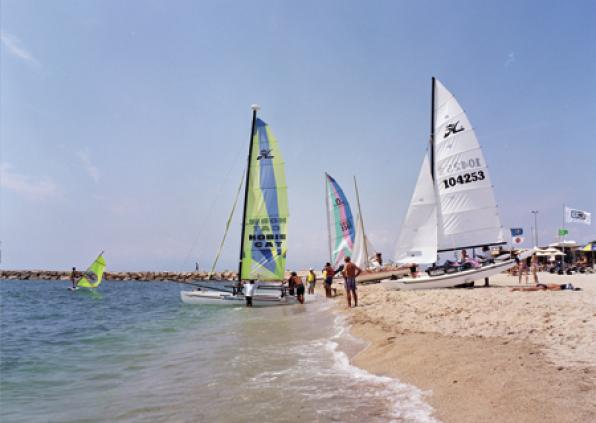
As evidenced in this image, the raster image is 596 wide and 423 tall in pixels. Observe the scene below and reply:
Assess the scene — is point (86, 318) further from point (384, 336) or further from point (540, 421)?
point (540, 421)

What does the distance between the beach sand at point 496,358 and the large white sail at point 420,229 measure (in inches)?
338

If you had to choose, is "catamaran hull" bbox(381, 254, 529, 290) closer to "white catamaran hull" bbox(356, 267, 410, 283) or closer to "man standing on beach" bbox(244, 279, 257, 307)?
"man standing on beach" bbox(244, 279, 257, 307)

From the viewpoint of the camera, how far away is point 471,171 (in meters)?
19.8

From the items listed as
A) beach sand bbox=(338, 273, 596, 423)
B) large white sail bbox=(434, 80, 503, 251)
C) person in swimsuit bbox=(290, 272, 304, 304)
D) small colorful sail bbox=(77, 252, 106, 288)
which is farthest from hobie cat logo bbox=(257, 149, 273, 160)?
small colorful sail bbox=(77, 252, 106, 288)

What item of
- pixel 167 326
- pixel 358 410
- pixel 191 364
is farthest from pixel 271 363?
pixel 167 326

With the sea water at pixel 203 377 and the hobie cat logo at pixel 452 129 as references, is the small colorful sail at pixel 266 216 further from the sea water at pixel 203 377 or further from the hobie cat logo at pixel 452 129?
the hobie cat logo at pixel 452 129

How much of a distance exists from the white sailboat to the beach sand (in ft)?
28.3

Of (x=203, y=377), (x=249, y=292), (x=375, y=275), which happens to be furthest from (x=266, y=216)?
(x=203, y=377)

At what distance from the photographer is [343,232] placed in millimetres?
36875

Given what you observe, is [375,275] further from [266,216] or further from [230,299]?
[230,299]

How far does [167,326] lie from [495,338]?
12268 mm

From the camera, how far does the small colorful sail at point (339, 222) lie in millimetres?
36362

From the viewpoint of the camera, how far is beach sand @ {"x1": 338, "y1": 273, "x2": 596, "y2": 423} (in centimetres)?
416

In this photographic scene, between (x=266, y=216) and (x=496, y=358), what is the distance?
57.4 ft
